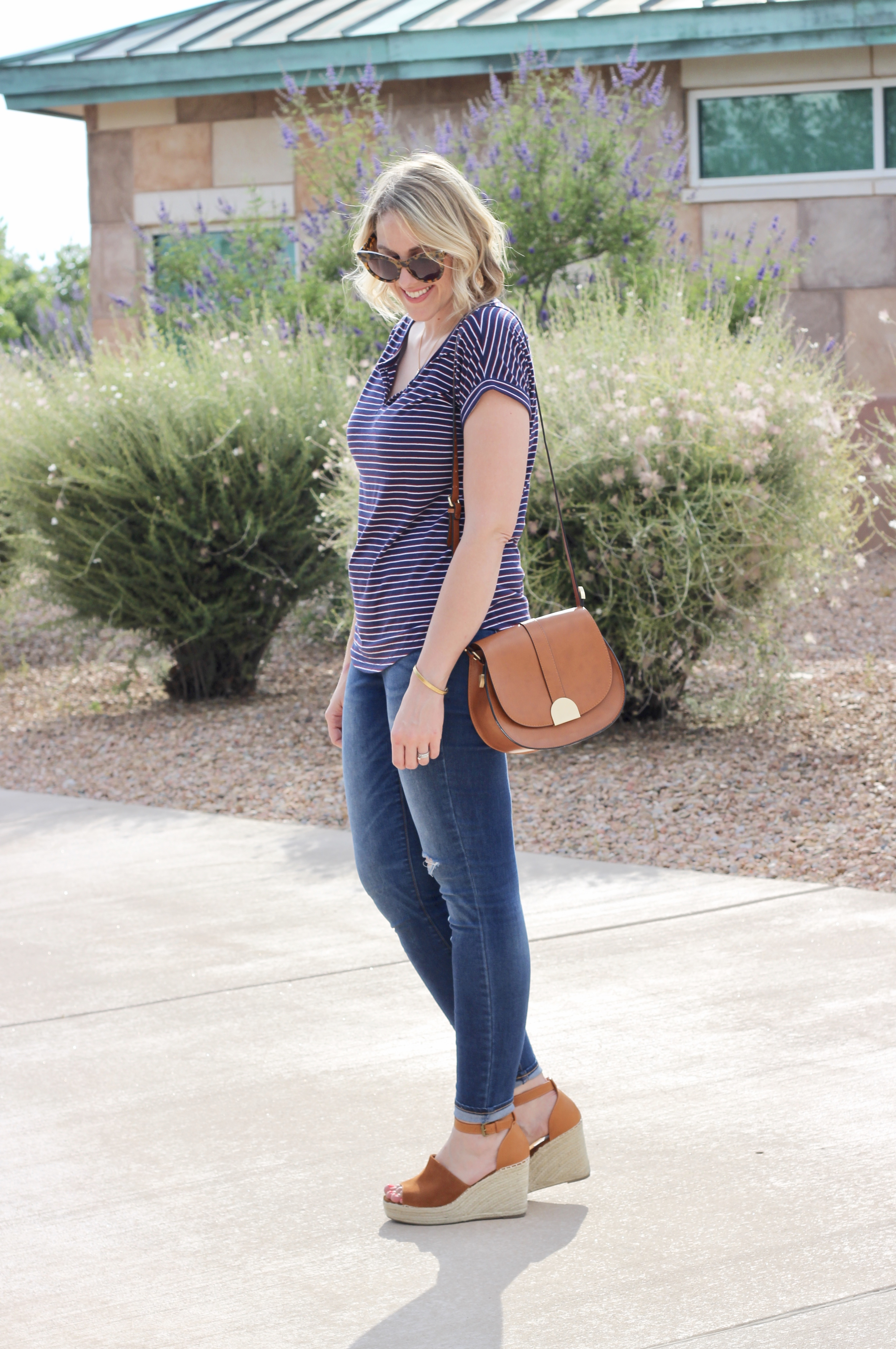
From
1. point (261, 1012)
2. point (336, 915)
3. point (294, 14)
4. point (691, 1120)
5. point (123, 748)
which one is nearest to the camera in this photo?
point (691, 1120)

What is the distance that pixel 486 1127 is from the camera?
9.14ft

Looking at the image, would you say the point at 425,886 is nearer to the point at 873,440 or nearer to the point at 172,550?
the point at 172,550

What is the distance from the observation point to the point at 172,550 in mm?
7711

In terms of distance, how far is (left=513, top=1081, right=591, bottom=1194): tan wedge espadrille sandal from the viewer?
2885 millimetres

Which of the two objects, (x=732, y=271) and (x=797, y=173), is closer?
(x=732, y=271)

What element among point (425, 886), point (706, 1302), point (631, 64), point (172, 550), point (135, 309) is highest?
point (631, 64)

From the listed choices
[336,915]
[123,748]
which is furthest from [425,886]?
[123,748]

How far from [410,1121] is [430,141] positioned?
11.0 metres

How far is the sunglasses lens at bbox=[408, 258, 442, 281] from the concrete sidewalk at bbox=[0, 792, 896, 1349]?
171 cm

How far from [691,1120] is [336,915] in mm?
1784

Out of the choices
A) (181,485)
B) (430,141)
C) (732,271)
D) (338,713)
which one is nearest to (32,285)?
(430,141)

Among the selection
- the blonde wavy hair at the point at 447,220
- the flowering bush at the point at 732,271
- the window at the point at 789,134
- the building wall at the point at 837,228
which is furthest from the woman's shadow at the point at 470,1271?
the window at the point at 789,134

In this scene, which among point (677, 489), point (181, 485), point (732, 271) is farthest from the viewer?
point (732, 271)

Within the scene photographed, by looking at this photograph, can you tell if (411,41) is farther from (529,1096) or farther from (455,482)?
(529,1096)
